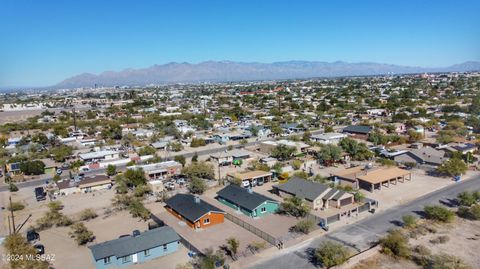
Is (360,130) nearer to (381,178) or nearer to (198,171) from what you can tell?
(381,178)

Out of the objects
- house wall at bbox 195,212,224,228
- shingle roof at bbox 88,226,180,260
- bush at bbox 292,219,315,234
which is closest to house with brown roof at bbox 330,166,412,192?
bush at bbox 292,219,315,234

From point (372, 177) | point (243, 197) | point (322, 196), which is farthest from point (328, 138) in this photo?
point (243, 197)

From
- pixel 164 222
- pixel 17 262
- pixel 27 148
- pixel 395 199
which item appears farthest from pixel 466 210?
pixel 27 148

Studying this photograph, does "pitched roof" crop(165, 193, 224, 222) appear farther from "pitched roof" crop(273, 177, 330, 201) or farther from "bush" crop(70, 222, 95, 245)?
"pitched roof" crop(273, 177, 330, 201)

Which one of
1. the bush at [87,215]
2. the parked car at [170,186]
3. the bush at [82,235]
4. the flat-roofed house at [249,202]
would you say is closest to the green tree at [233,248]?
the flat-roofed house at [249,202]

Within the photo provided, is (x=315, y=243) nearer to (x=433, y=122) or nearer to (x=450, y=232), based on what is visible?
(x=450, y=232)
